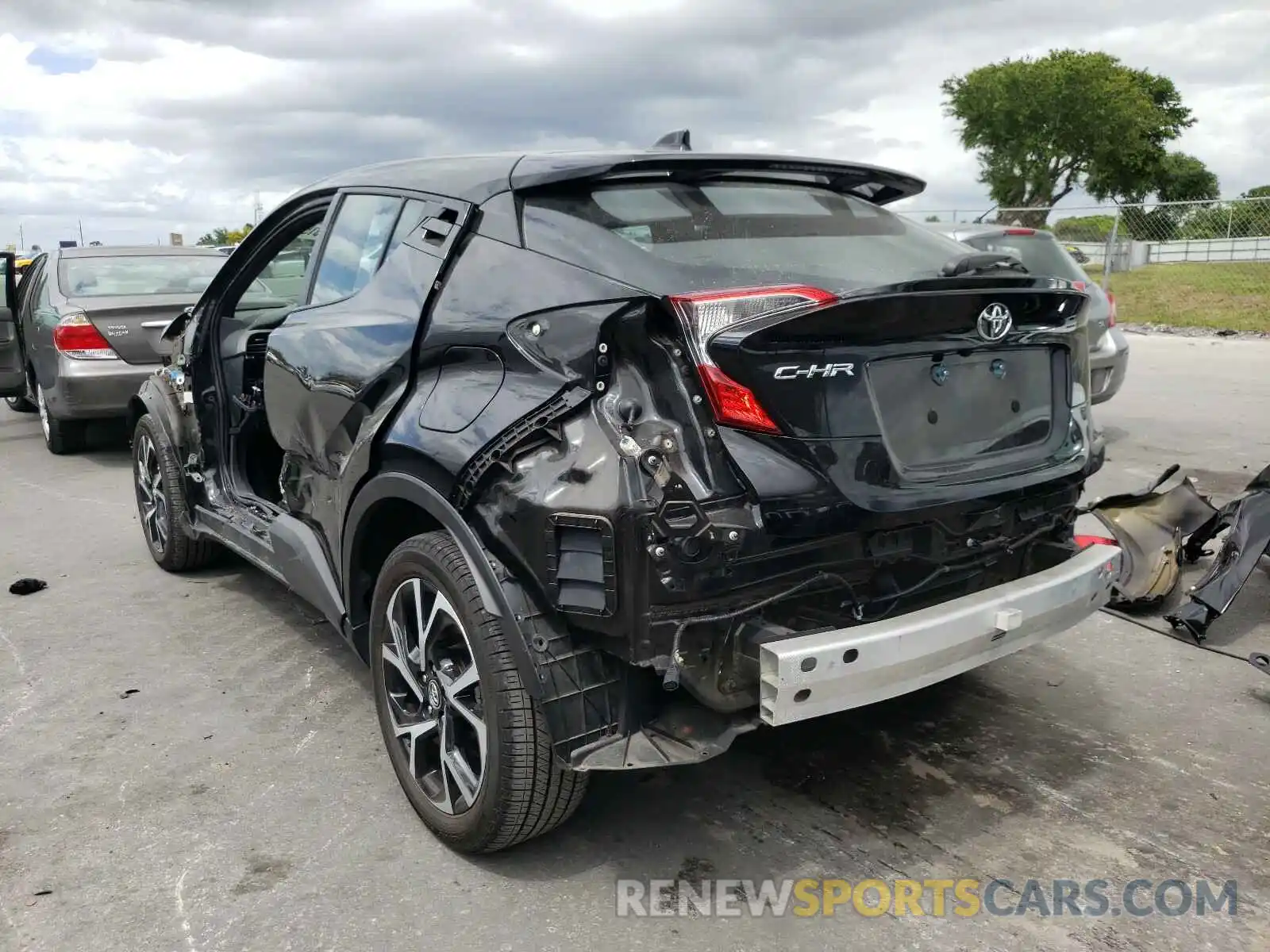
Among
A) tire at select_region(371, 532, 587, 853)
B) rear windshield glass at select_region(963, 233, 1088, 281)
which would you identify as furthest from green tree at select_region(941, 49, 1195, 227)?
tire at select_region(371, 532, 587, 853)

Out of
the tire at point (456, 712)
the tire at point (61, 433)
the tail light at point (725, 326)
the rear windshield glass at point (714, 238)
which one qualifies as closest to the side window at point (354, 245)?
the rear windshield glass at point (714, 238)

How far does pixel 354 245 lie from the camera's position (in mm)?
3588

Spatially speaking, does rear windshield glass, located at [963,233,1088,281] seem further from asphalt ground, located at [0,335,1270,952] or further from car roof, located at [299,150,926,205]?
car roof, located at [299,150,926,205]

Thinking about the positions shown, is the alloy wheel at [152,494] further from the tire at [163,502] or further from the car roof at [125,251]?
the car roof at [125,251]

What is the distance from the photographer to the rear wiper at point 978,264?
2838 mm

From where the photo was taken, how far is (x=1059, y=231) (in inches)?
851

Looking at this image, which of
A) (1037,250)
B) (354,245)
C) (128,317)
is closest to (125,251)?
(128,317)

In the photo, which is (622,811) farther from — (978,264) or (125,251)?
(125,251)

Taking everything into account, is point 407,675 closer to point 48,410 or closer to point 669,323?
point 669,323

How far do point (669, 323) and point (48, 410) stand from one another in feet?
26.2

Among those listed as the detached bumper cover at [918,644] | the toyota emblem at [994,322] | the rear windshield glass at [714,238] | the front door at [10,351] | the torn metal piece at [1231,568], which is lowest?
the torn metal piece at [1231,568]

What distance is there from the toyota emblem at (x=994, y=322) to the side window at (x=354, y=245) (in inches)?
70.5

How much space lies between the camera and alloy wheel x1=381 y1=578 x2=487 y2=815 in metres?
2.78

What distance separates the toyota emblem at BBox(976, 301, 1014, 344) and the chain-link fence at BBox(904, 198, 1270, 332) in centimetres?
1616
